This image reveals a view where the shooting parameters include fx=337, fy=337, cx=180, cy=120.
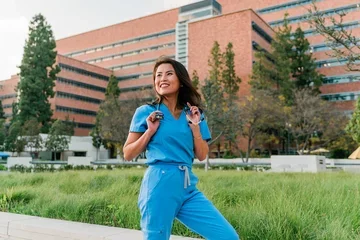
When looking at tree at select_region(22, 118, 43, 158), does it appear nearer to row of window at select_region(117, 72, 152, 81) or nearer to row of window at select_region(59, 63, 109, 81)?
row of window at select_region(59, 63, 109, 81)

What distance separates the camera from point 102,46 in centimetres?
7694

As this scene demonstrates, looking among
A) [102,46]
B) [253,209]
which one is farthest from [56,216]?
[102,46]

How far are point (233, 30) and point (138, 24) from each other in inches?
1198

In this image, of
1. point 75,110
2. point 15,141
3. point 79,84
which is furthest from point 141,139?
point 79,84

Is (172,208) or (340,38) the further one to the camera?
(340,38)

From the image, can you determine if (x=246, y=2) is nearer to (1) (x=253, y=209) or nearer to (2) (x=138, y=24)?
(2) (x=138, y=24)

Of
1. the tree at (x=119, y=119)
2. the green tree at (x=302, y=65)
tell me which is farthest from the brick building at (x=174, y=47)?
the tree at (x=119, y=119)

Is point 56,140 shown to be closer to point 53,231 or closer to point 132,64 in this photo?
point 132,64

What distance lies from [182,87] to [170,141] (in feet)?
1.52

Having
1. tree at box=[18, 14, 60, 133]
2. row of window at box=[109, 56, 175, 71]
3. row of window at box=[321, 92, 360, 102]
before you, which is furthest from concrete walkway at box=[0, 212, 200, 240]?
row of window at box=[109, 56, 175, 71]

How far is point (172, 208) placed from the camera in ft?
6.55

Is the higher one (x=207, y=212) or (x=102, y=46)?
(x=102, y=46)

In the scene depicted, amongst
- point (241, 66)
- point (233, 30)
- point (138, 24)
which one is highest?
point (138, 24)

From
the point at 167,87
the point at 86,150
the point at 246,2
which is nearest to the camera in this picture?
the point at 167,87
